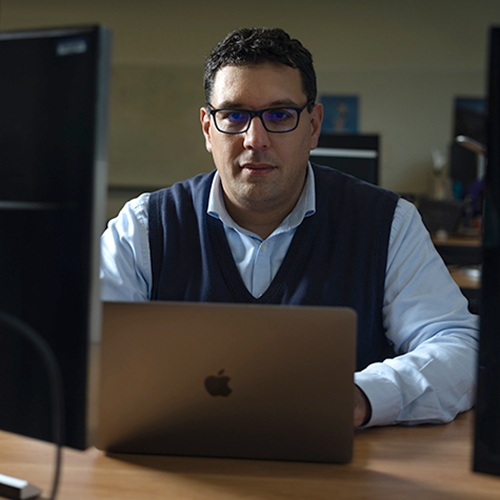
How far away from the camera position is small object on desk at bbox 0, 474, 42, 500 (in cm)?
65

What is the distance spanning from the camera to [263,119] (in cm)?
134

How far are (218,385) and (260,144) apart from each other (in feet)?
2.39

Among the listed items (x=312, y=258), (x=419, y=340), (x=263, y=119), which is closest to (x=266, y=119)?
(x=263, y=119)

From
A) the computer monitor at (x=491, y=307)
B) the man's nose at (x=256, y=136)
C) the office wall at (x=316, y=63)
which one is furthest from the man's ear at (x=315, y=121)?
the office wall at (x=316, y=63)

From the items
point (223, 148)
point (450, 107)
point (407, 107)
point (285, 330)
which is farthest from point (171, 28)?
point (285, 330)

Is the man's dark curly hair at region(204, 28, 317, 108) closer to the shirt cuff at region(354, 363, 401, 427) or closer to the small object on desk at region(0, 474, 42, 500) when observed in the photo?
the shirt cuff at region(354, 363, 401, 427)

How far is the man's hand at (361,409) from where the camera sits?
0.87m

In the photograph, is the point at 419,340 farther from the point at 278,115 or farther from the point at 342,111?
the point at 342,111

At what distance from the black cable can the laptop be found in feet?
0.52

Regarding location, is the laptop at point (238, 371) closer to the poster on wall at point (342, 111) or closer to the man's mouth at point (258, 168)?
the man's mouth at point (258, 168)

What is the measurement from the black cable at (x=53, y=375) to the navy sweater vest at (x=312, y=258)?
2.46ft

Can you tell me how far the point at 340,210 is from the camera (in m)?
1.41

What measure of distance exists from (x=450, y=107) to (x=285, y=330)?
14.0ft

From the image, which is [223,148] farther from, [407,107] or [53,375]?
[407,107]
